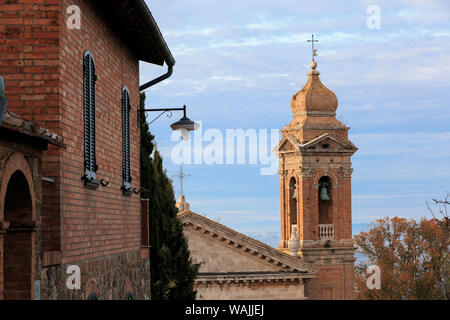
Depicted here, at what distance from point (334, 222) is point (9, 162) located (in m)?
53.1

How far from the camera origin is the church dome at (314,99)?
200 ft

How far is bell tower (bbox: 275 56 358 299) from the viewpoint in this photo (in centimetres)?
5872

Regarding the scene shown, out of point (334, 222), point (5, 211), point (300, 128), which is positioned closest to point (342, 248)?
point (334, 222)

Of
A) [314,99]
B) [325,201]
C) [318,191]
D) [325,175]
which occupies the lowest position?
[325,201]

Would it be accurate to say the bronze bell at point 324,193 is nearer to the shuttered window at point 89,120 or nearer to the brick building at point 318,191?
the brick building at point 318,191

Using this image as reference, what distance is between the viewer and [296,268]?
156 ft

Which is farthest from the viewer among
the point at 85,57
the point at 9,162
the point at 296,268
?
Result: the point at 296,268

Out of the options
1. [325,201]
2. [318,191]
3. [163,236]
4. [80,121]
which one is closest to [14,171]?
[80,121]

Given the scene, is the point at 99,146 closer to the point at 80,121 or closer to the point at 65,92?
the point at 80,121

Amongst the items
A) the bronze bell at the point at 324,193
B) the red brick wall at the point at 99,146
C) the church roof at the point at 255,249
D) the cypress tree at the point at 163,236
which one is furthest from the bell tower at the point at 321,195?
the red brick wall at the point at 99,146

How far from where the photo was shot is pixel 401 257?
60.3 meters

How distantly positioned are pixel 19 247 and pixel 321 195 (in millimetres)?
52358

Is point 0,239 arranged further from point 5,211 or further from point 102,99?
point 102,99

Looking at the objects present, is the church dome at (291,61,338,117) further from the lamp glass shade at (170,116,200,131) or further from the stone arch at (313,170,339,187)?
the lamp glass shade at (170,116,200,131)
